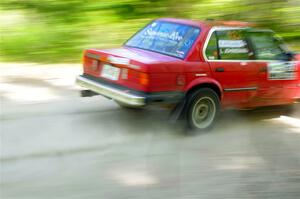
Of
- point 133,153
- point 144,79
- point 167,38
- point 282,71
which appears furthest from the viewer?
point 282,71

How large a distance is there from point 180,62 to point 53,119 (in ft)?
6.63

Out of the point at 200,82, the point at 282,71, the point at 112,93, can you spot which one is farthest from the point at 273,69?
the point at 112,93

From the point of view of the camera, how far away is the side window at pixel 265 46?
7078 millimetres

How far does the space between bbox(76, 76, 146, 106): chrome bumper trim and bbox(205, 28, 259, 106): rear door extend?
1.14 m

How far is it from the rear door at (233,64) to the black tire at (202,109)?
0.20 metres

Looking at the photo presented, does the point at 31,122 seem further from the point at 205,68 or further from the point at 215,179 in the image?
the point at 215,179

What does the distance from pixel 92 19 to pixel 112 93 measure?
6.90 metres

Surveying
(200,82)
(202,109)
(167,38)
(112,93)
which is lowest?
(202,109)

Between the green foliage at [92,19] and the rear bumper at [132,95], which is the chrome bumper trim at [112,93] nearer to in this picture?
the rear bumper at [132,95]

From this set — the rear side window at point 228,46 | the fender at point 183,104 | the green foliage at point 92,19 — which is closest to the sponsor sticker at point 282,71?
the rear side window at point 228,46

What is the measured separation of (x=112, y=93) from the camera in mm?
6383

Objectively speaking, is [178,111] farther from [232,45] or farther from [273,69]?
[273,69]

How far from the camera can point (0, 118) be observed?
22.9ft

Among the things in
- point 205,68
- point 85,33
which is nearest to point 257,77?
point 205,68
